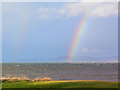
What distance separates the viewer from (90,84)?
93.8 ft

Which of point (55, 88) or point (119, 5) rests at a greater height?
point (119, 5)

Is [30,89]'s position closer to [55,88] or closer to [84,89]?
[55,88]

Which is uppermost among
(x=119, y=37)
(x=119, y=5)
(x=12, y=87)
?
(x=119, y=5)

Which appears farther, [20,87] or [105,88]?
[20,87]

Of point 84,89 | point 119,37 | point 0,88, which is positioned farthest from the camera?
point 119,37

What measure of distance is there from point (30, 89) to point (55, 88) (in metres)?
2.10

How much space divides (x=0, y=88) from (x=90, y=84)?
7892 mm

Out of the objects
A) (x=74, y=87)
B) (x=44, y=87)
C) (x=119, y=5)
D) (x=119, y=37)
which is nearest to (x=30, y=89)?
(x=44, y=87)

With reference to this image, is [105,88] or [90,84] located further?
[90,84]

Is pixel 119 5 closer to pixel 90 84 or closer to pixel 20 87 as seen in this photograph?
pixel 90 84

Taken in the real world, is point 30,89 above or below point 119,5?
below

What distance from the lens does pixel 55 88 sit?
2716cm

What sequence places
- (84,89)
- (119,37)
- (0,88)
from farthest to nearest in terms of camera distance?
(119,37)
(0,88)
(84,89)

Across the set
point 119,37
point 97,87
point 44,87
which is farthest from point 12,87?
point 119,37
